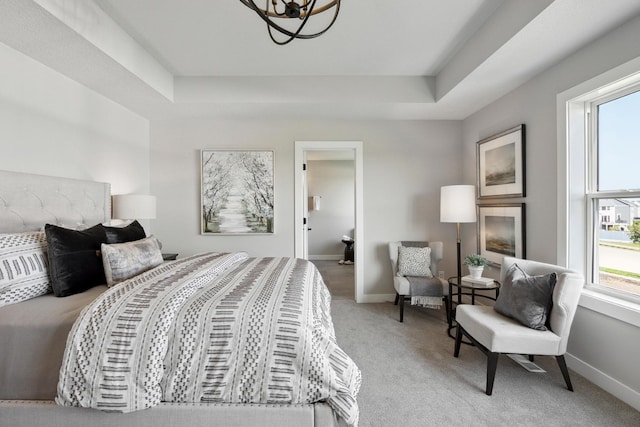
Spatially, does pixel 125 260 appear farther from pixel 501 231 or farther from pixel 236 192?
pixel 501 231

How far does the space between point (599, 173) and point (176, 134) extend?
4.32m

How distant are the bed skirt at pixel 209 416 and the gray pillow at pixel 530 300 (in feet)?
4.92

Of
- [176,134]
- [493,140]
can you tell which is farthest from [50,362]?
[493,140]

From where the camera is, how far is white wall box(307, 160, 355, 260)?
7.30m

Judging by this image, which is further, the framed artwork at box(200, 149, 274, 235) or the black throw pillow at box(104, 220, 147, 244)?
the framed artwork at box(200, 149, 274, 235)

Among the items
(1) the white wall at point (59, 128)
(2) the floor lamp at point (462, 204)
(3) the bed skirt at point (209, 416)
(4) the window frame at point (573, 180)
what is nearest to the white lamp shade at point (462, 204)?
(2) the floor lamp at point (462, 204)

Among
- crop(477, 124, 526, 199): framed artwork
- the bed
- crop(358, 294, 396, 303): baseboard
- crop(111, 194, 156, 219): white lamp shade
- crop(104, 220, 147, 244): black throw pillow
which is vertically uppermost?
crop(477, 124, 526, 199): framed artwork

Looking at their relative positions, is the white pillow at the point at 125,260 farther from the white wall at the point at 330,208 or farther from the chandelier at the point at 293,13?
the white wall at the point at 330,208

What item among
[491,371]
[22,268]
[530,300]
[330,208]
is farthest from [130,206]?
[330,208]

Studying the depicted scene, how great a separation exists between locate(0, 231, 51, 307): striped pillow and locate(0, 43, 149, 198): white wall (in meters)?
0.83

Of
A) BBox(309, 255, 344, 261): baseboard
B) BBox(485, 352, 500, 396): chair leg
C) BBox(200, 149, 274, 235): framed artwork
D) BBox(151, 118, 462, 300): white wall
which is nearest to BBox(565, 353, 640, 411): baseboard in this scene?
BBox(485, 352, 500, 396): chair leg

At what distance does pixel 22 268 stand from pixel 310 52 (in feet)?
8.59

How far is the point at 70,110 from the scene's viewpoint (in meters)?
2.61

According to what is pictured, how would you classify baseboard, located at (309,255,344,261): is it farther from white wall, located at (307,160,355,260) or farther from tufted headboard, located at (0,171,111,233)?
tufted headboard, located at (0,171,111,233)
